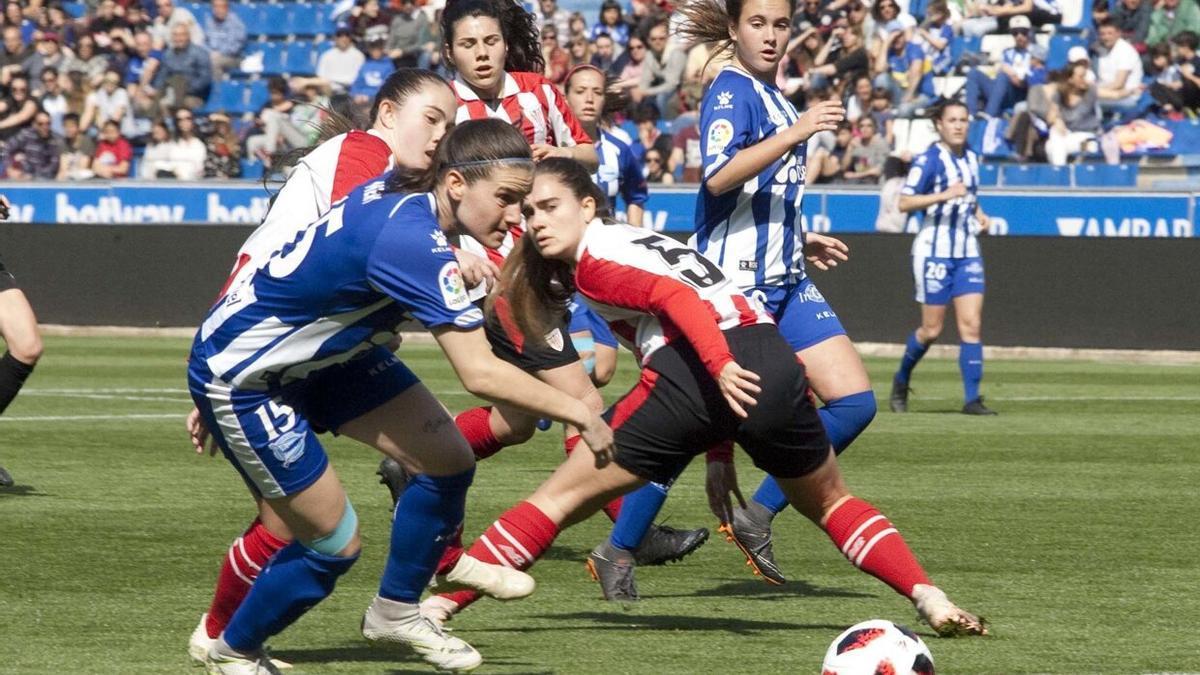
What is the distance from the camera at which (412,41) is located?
25.3 meters

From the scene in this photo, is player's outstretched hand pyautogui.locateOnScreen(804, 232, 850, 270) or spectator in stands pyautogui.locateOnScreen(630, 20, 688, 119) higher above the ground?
player's outstretched hand pyautogui.locateOnScreen(804, 232, 850, 270)

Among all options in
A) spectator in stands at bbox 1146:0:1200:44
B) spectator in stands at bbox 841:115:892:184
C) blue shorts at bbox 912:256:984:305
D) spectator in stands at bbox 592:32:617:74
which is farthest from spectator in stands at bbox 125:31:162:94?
blue shorts at bbox 912:256:984:305

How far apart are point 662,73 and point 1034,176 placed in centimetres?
574

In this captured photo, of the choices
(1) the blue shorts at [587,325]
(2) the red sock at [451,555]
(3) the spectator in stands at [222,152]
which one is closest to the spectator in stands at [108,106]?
(3) the spectator in stands at [222,152]

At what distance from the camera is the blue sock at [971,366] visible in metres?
14.0

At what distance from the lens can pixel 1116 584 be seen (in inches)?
275

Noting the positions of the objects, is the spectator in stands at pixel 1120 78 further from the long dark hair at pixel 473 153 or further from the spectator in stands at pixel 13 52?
the long dark hair at pixel 473 153

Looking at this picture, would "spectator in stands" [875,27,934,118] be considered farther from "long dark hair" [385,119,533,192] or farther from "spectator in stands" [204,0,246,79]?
"long dark hair" [385,119,533,192]

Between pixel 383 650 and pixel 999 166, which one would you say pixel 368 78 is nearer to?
pixel 999 166

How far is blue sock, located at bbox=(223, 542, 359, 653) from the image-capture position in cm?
511

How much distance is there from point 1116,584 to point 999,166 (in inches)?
534

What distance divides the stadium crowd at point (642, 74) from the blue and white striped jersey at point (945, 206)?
189 inches

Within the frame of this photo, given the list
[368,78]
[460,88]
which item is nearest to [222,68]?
[368,78]

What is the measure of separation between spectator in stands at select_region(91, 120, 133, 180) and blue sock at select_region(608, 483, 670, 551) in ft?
64.5
